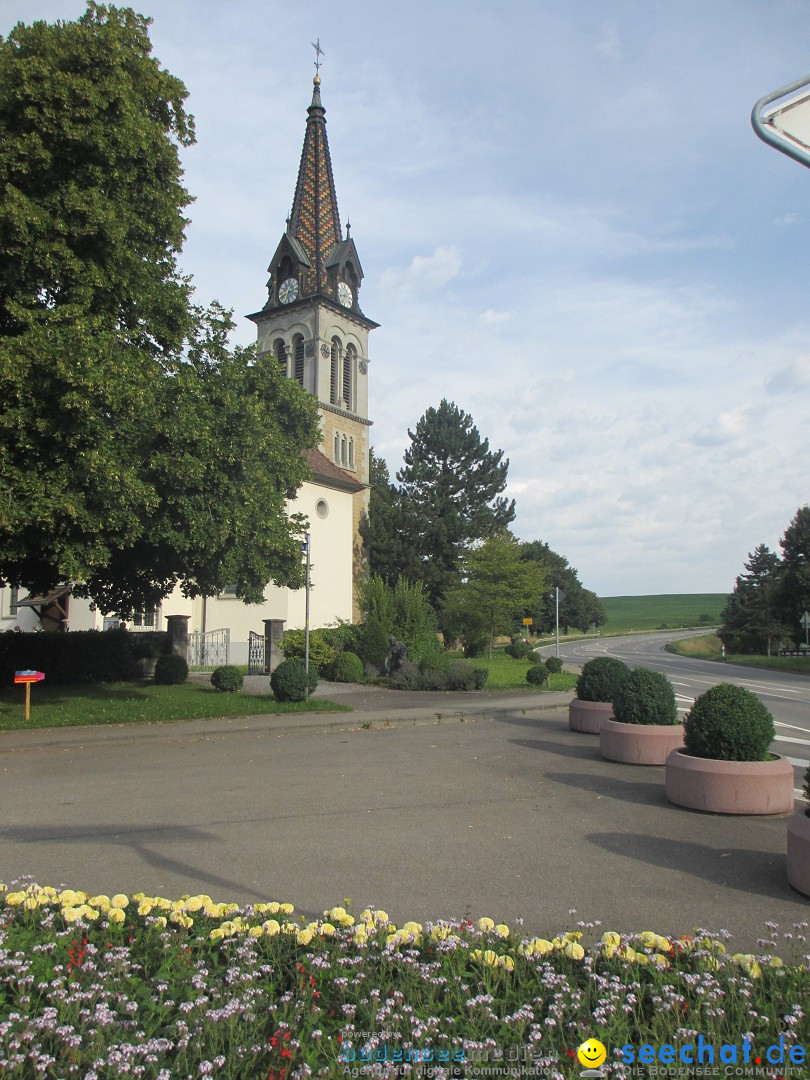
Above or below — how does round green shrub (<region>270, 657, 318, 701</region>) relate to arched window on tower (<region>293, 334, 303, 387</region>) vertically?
below

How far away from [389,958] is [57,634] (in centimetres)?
2056

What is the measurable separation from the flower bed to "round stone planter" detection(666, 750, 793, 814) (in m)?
3.23

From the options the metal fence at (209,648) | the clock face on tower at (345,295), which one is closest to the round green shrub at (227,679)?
the metal fence at (209,648)

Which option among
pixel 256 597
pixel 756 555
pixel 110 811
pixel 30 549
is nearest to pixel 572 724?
pixel 256 597

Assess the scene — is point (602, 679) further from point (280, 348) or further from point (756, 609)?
point (756, 609)

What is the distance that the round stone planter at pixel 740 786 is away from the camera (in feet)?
24.7

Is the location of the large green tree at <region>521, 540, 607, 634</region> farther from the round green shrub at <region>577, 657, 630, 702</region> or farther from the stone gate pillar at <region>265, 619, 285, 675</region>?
the round green shrub at <region>577, 657, 630, 702</region>

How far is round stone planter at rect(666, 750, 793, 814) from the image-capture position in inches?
297

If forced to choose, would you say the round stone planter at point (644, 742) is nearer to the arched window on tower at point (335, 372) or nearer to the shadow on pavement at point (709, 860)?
the shadow on pavement at point (709, 860)

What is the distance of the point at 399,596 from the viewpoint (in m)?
27.1

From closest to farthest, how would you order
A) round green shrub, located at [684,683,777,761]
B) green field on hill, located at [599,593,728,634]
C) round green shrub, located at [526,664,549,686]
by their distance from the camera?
round green shrub, located at [684,683,777,761] < round green shrub, located at [526,664,549,686] < green field on hill, located at [599,593,728,634]

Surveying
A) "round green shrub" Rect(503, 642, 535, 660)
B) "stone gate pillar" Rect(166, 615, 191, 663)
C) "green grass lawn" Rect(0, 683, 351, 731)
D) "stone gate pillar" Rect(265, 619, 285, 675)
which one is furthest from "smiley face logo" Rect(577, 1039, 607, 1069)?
"round green shrub" Rect(503, 642, 535, 660)

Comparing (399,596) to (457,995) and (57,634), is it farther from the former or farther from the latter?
(457,995)

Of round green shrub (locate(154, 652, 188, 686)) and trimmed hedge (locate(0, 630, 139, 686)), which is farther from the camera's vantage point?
round green shrub (locate(154, 652, 188, 686))
